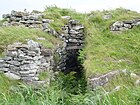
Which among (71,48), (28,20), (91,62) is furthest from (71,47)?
(91,62)

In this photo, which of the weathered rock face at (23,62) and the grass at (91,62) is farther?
the weathered rock face at (23,62)

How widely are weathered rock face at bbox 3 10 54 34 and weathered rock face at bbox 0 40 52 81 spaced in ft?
6.55

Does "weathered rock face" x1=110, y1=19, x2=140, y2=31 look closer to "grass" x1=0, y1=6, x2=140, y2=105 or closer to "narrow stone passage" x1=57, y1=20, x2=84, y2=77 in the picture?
"grass" x1=0, y1=6, x2=140, y2=105

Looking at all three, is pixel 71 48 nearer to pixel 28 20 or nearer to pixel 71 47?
pixel 71 47

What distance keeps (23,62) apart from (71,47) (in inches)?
109

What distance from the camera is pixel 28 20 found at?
1119 centimetres

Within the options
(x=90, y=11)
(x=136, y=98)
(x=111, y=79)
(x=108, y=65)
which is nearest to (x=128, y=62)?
(x=108, y=65)

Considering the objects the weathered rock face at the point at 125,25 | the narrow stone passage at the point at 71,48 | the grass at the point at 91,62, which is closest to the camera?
the grass at the point at 91,62

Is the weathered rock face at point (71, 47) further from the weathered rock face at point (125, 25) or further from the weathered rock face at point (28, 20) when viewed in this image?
the weathered rock face at point (125, 25)

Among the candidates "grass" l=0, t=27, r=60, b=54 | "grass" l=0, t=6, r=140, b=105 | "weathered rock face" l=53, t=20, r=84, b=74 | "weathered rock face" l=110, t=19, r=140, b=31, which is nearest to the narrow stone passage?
"weathered rock face" l=53, t=20, r=84, b=74

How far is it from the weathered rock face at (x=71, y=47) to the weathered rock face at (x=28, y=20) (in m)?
0.58

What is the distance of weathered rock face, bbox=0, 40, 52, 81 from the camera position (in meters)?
8.38

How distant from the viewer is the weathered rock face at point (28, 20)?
1093 centimetres

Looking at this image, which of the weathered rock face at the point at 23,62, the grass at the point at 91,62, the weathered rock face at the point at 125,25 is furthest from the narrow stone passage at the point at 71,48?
the weathered rock face at the point at 23,62
